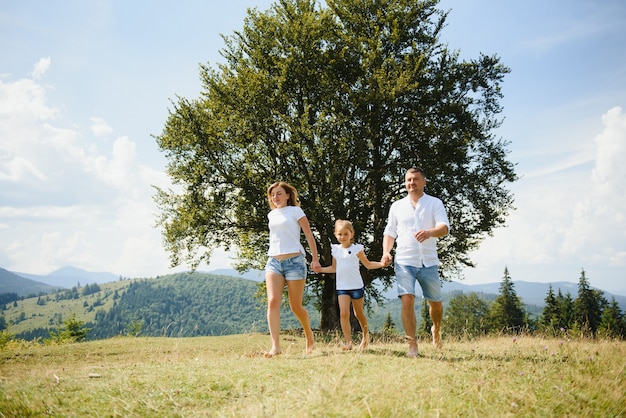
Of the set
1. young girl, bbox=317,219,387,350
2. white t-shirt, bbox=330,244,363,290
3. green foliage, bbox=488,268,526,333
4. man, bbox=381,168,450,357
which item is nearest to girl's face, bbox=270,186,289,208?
young girl, bbox=317,219,387,350

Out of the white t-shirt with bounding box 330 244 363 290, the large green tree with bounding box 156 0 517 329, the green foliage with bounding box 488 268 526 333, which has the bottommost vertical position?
the green foliage with bounding box 488 268 526 333

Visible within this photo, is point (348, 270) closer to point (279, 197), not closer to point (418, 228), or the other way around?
point (418, 228)

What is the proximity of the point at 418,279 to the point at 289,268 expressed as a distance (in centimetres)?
224

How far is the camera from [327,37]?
730 inches

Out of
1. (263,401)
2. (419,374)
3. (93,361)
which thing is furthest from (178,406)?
(93,361)

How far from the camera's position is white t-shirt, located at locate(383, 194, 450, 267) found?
7.00 m

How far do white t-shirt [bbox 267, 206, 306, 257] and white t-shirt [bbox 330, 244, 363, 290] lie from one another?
134cm

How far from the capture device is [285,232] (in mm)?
7086

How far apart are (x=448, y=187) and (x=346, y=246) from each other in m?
11.3

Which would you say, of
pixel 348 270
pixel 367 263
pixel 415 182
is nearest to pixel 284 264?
pixel 348 270

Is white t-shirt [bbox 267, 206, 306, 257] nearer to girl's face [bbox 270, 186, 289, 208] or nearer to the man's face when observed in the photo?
girl's face [bbox 270, 186, 289, 208]

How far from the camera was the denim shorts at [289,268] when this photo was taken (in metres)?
7.06

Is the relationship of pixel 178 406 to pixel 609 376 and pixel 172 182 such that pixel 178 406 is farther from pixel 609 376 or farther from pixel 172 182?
pixel 172 182

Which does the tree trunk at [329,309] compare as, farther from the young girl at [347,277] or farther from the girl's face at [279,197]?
the girl's face at [279,197]
